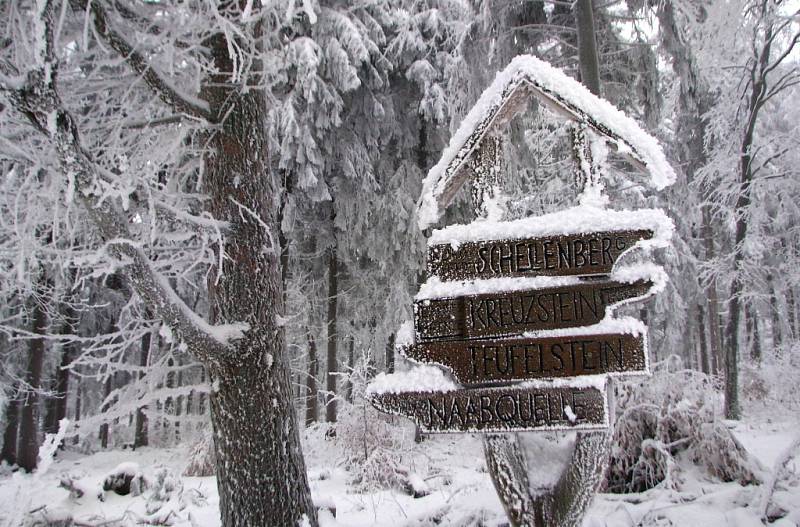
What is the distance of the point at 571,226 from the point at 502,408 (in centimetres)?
104

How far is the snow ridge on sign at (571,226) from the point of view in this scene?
259 cm

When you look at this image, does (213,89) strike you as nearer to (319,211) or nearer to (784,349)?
(319,211)

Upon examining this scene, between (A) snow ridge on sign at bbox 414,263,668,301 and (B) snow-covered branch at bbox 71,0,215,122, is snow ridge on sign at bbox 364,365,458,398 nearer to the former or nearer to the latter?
(A) snow ridge on sign at bbox 414,263,668,301

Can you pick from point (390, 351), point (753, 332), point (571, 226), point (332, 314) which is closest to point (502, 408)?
point (571, 226)

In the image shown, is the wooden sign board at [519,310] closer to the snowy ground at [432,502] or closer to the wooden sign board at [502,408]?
the wooden sign board at [502,408]

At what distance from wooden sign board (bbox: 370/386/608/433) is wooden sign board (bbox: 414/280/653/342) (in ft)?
1.04

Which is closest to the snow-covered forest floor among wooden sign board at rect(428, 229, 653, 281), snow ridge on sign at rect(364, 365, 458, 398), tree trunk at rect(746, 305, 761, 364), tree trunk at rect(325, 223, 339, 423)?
snow ridge on sign at rect(364, 365, 458, 398)

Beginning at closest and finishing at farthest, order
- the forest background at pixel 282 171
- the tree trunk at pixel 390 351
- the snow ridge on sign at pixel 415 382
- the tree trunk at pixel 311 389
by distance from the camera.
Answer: the snow ridge on sign at pixel 415 382 < the forest background at pixel 282 171 < the tree trunk at pixel 311 389 < the tree trunk at pixel 390 351

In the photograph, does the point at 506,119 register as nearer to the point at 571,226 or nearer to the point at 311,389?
the point at 571,226

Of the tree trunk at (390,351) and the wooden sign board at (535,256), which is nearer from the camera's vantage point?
the wooden sign board at (535,256)

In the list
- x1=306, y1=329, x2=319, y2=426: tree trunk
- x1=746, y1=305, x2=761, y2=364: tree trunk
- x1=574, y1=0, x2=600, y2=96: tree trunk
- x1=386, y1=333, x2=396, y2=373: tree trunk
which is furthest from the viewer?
x1=746, y1=305, x2=761, y2=364: tree trunk

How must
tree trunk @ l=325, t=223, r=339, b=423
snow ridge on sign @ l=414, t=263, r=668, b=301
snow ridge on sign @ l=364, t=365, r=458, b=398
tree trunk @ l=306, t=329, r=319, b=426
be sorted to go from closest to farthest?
1. snow ridge on sign @ l=414, t=263, r=668, b=301
2. snow ridge on sign @ l=364, t=365, r=458, b=398
3. tree trunk @ l=325, t=223, r=339, b=423
4. tree trunk @ l=306, t=329, r=319, b=426

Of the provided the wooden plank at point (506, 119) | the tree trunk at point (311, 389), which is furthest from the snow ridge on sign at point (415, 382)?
the tree trunk at point (311, 389)

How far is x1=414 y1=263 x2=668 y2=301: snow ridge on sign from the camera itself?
2.57m
